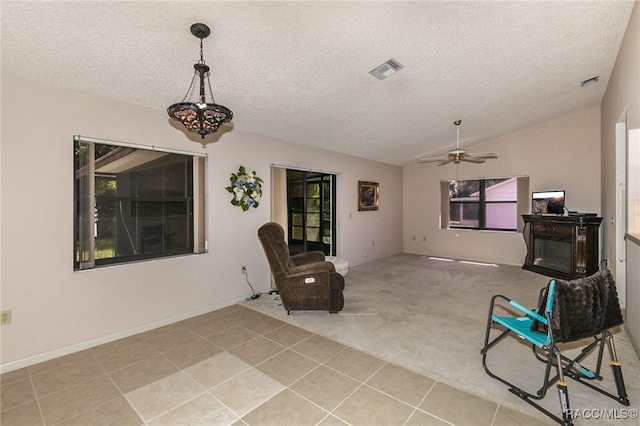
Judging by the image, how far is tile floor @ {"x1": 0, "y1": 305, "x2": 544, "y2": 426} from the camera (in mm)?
1844

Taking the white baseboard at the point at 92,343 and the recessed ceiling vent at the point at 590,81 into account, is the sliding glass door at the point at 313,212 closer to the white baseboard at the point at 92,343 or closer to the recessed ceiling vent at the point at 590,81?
the white baseboard at the point at 92,343

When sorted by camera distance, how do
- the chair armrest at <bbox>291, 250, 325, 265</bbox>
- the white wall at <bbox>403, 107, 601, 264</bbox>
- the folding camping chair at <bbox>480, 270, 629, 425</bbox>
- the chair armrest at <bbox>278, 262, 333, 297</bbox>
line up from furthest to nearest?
the white wall at <bbox>403, 107, 601, 264</bbox>, the chair armrest at <bbox>291, 250, 325, 265</bbox>, the chair armrest at <bbox>278, 262, 333, 297</bbox>, the folding camping chair at <bbox>480, 270, 629, 425</bbox>

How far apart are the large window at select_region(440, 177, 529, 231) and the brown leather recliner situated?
4857 mm

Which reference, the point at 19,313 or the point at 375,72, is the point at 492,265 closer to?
the point at 375,72

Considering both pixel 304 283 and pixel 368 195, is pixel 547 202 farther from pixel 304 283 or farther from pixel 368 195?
pixel 304 283

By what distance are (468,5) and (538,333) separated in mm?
2447

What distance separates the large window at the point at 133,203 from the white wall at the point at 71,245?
0.12 meters

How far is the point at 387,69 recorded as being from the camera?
2.95 m

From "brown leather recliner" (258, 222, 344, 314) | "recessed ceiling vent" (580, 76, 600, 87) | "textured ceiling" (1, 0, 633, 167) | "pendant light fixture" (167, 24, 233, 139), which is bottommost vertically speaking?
"brown leather recliner" (258, 222, 344, 314)

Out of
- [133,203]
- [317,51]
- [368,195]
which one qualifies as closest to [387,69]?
[317,51]

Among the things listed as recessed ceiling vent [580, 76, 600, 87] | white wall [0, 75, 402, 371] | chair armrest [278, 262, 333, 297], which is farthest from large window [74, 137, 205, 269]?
recessed ceiling vent [580, 76, 600, 87]

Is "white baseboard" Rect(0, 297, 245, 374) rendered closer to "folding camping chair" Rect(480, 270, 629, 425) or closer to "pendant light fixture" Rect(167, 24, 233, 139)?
"pendant light fixture" Rect(167, 24, 233, 139)

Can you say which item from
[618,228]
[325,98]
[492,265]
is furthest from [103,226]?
[492,265]

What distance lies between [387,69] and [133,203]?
121 inches
